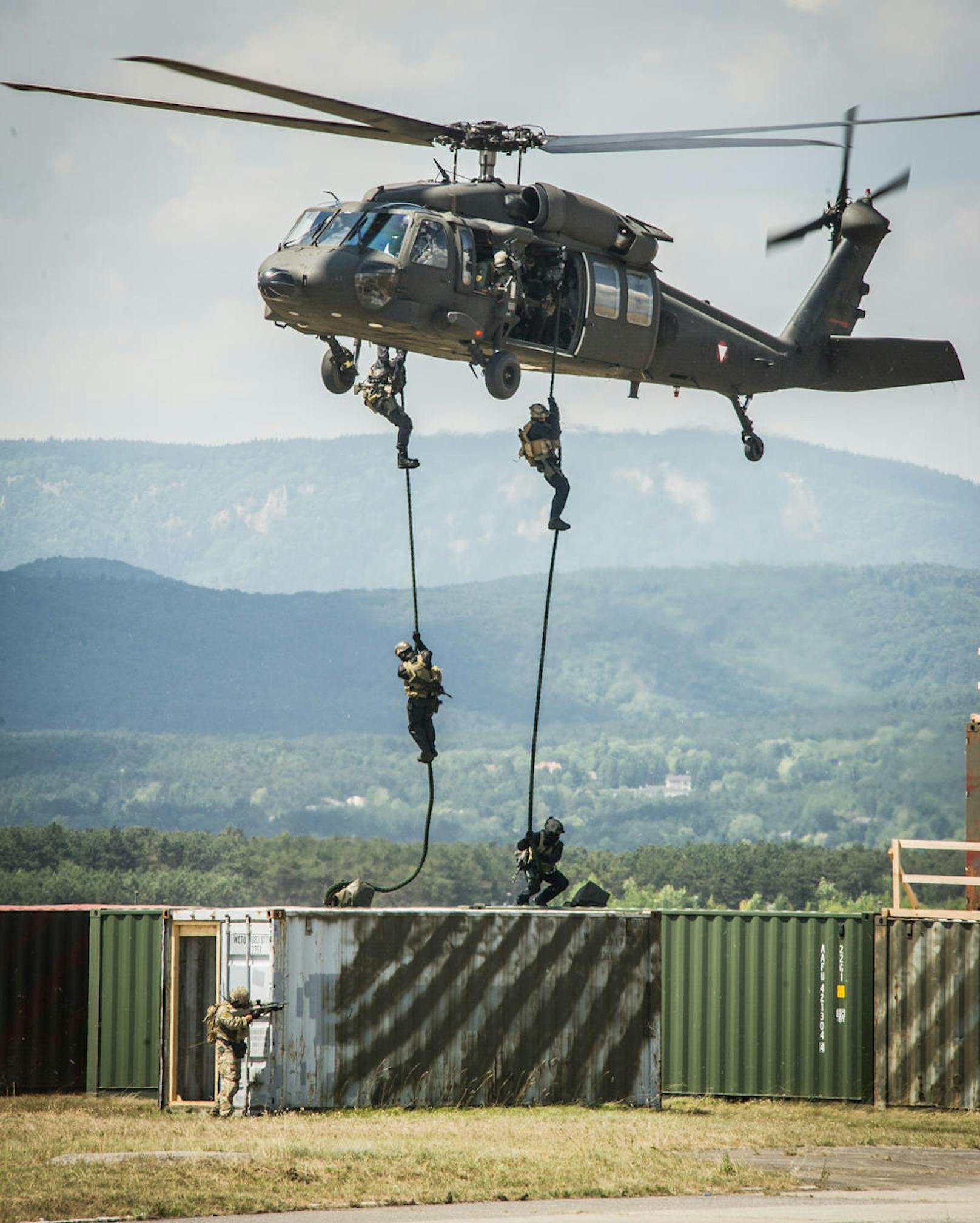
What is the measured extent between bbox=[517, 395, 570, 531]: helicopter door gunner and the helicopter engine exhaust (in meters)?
2.31

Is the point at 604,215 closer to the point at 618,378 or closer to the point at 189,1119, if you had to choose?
the point at 618,378

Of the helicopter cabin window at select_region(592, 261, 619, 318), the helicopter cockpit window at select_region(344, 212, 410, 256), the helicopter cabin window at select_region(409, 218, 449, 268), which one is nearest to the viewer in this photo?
the helicopter cockpit window at select_region(344, 212, 410, 256)

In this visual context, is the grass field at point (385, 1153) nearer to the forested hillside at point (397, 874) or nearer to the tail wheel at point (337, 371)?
the tail wheel at point (337, 371)

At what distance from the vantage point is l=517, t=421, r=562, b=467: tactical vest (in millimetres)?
23141

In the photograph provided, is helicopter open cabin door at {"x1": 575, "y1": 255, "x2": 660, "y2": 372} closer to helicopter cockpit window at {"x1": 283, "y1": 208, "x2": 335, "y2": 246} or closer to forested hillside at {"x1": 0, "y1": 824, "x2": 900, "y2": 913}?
helicopter cockpit window at {"x1": 283, "y1": 208, "x2": 335, "y2": 246}

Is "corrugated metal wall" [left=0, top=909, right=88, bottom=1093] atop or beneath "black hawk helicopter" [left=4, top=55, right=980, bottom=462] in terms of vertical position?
beneath

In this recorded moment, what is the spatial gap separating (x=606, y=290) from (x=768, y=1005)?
35.4 ft

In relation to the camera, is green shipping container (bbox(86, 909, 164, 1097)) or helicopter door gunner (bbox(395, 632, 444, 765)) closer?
helicopter door gunner (bbox(395, 632, 444, 765))

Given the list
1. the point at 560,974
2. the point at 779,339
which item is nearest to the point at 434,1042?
the point at 560,974

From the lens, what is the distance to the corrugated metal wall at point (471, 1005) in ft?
71.5

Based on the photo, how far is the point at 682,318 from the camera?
85.9 feet

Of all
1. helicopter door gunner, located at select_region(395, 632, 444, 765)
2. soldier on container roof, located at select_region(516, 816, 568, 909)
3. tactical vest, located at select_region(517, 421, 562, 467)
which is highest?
tactical vest, located at select_region(517, 421, 562, 467)

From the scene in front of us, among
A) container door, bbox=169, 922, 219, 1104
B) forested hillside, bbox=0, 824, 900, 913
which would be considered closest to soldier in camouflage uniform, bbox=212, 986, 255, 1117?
container door, bbox=169, 922, 219, 1104

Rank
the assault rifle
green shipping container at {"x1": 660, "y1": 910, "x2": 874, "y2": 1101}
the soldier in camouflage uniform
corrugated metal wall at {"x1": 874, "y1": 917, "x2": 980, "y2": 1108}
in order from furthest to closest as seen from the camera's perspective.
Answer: green shipping container at {"x1": 660, "y1": 910, "x2": 874, "y2": 1101} < corrugated metal wall at {"x1": 874, "y1": 917, "x2": 980, "y2": 1108} < the assault rifle < the soldier in camouflage uniform
